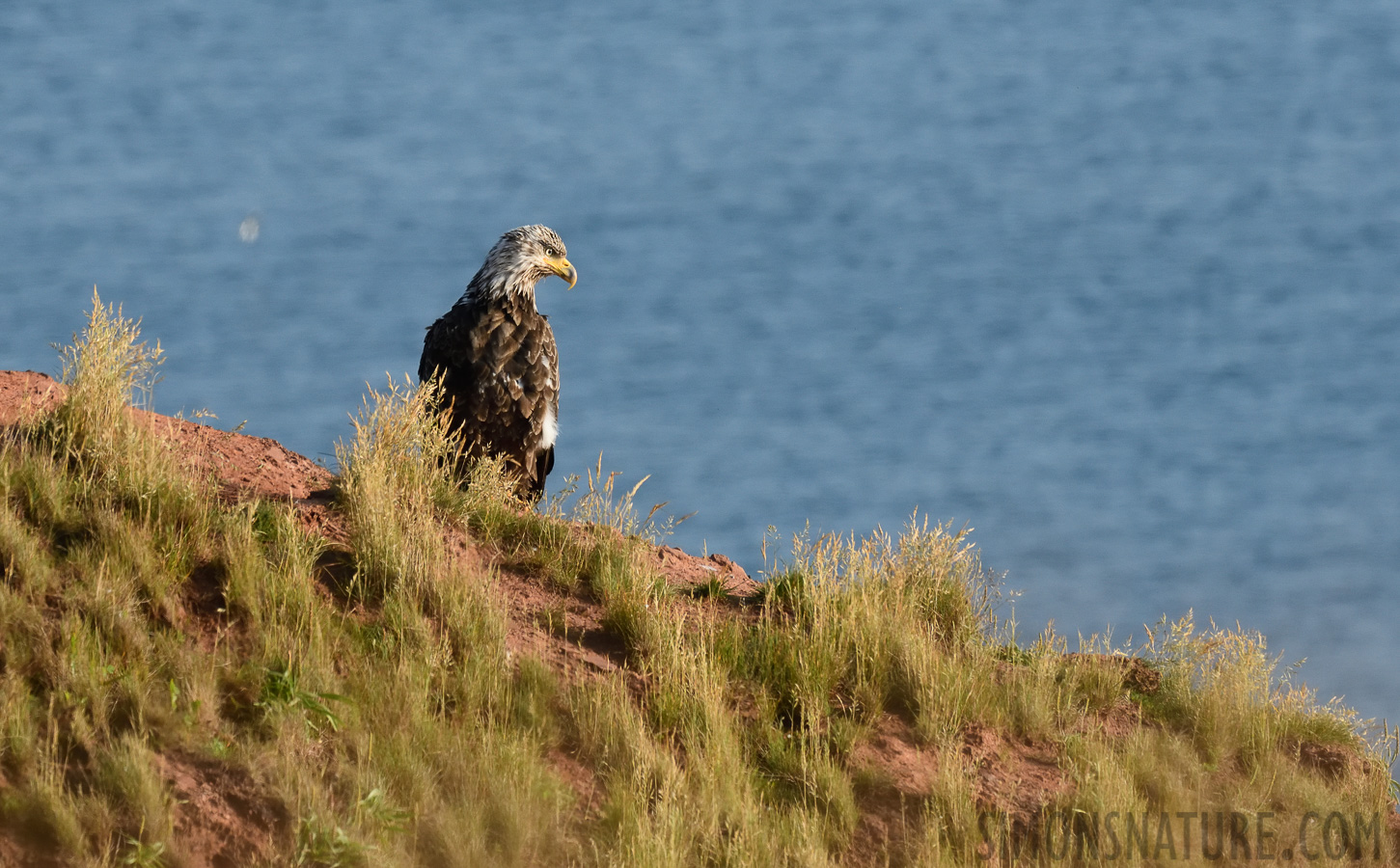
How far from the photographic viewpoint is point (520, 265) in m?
12.9

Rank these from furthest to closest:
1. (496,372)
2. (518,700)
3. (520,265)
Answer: (520,265), (496,372), (518,700)

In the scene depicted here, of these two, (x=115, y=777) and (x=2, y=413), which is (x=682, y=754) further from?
(x=2, y=413)

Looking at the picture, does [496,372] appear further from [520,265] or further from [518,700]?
[518,700]

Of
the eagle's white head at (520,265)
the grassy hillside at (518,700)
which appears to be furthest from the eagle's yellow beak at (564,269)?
the grassy hillside at (518,700)

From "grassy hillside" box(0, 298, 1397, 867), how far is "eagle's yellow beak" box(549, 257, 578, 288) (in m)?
2.29

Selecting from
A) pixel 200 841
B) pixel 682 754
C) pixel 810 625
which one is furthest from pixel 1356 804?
pixel 200 841

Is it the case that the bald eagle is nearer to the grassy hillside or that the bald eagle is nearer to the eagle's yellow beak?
the eagle's yellow beak

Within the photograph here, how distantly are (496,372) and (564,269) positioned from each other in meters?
1.25

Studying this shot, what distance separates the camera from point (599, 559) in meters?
11.3

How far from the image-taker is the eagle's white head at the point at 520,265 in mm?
12914

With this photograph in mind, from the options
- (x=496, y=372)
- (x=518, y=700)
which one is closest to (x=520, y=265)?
(x=496, y=372)

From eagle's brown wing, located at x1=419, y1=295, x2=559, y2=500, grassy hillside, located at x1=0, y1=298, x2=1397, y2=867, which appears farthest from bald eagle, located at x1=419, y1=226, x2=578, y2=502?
grassy hillside, located at x1=0, y1=298, x2=1397, y2=867

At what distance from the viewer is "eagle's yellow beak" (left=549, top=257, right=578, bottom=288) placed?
42.8 feet

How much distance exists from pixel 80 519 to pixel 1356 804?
9997 mm
